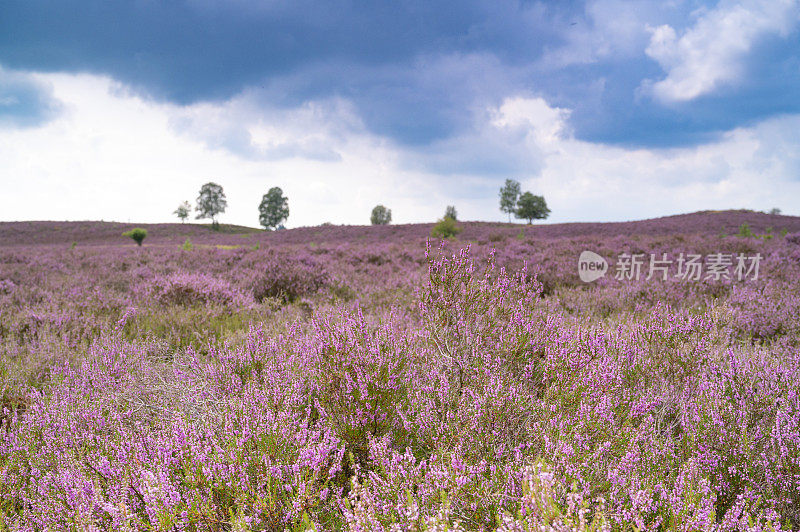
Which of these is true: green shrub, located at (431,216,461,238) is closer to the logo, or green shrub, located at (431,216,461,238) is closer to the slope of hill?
the slope of hill

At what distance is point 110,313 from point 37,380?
2236mm

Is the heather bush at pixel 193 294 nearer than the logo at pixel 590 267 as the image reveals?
Yes

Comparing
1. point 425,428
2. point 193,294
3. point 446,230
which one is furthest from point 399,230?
point 425,428

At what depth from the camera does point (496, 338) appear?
268 cm

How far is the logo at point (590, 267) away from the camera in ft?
27.4

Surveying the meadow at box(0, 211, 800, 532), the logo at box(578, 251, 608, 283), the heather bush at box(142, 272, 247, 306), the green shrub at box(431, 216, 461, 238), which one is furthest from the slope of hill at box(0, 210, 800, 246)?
the meadow at box(0, 211, 800, 532)

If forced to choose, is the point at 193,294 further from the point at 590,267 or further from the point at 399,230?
the point at 399,230

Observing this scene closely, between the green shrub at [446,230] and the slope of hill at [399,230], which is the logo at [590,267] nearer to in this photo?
the slope of hill at [399,230]

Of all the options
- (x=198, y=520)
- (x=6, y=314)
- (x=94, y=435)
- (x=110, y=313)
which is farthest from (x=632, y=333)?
(x=6, y=314)

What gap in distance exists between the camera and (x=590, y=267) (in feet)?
31.4

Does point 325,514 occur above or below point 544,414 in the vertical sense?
below

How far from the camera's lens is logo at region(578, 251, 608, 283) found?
8.34 metres

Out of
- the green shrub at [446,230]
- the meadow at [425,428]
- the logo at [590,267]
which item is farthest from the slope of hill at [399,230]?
the meadow at [425,428]

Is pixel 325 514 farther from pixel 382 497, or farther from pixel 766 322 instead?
pixel 766 322
